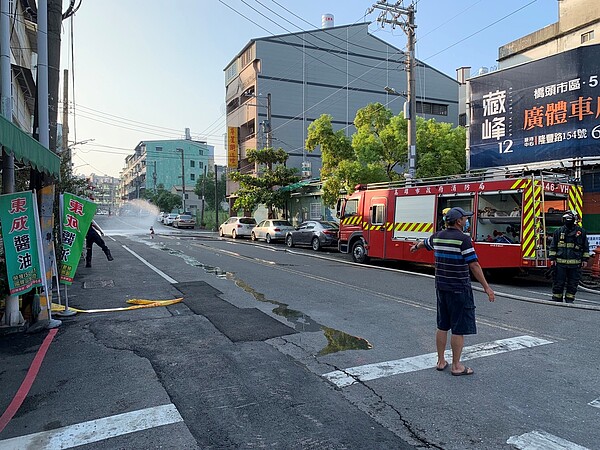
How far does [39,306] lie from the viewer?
695cm

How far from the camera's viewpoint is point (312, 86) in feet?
133

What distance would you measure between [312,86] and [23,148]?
122ft

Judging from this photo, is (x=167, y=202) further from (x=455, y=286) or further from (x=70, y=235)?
(x=455, y=286)

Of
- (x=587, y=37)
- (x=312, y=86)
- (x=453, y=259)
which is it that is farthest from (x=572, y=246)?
(x=312, y=86)

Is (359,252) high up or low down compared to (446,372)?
up

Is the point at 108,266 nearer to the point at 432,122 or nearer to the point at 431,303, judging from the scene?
the point at 431,303

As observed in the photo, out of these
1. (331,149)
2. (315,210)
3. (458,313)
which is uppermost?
(331,149)

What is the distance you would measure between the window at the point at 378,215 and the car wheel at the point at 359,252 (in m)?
0.99

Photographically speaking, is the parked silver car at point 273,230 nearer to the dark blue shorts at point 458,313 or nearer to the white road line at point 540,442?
the dark blue shorts at point 458,313

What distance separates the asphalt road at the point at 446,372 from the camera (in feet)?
11.9

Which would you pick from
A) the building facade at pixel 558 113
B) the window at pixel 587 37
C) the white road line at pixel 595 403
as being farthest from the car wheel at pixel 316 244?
the white road line at pixel 595 403

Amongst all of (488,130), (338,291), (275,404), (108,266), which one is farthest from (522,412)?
(488,130)

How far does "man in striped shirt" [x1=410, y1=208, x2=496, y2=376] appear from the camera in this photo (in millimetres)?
4773

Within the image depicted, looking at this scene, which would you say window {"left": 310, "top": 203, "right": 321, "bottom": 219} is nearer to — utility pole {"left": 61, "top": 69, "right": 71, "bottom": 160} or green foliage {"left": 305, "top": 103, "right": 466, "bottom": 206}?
green foliage {"left": 305, "top": 103, "right": 466, "bottom": 206}
